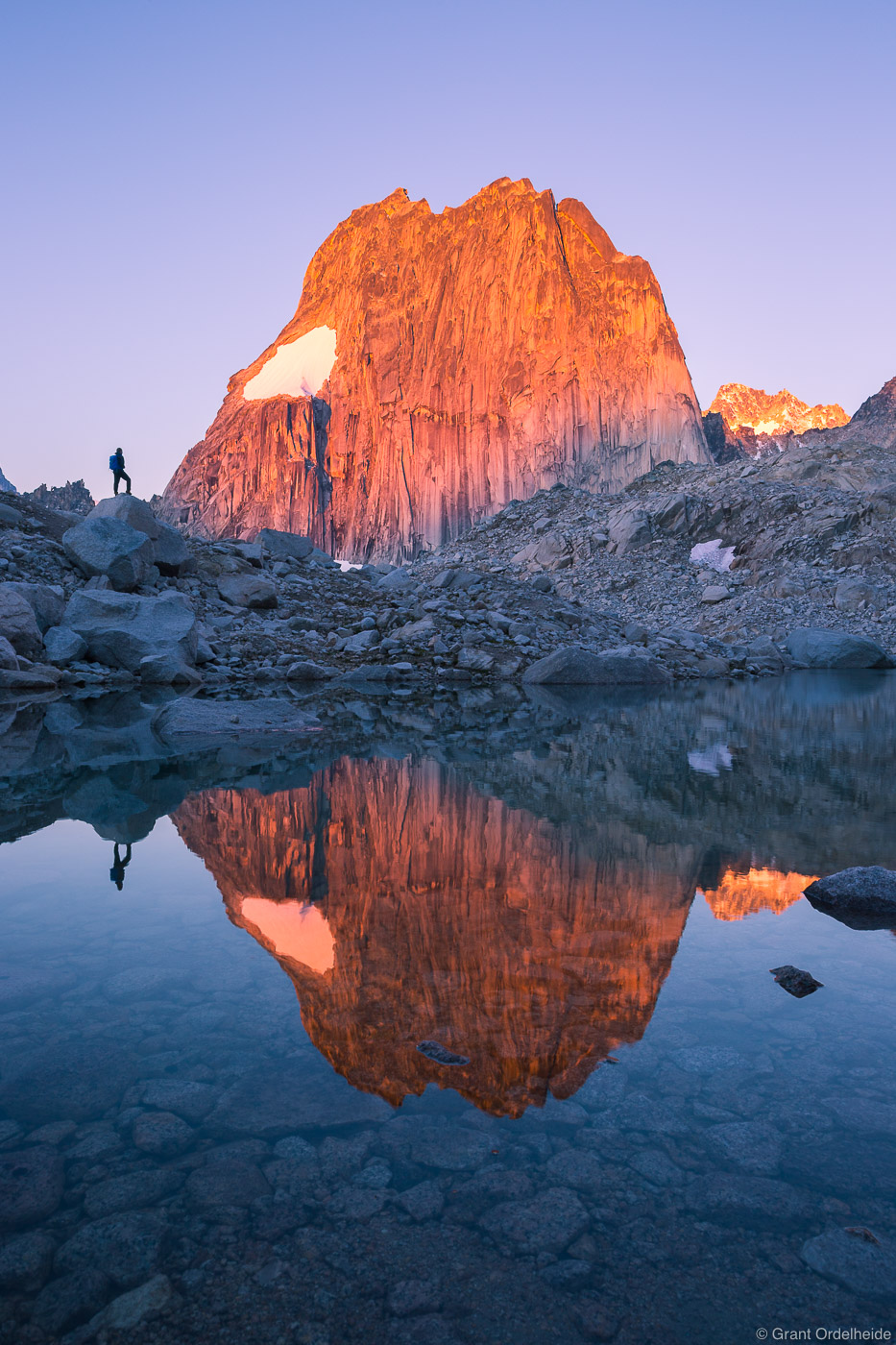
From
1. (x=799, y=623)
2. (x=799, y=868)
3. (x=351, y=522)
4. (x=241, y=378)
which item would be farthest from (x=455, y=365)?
(x=799, y=868)

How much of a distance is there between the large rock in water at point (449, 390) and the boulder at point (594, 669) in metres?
52.3

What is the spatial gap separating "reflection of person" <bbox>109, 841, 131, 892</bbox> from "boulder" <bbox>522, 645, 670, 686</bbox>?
1319 cm

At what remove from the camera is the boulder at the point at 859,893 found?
11.9 feet

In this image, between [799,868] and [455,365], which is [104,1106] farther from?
[455,365]

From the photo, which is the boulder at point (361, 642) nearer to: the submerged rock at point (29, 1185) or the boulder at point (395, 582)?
the boulder at point (395, 582)

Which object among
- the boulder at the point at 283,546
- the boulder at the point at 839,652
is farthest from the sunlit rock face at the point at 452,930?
the boulder at the point at 839,652

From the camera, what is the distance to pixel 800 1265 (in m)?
1.52

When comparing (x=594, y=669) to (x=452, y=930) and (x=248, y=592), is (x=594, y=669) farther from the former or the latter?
(x=452, y=930)

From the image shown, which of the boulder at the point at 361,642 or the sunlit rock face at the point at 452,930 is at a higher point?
the boulder at the point at 361,642

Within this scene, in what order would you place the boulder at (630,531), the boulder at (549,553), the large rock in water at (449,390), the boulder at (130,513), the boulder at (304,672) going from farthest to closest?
the large rock in water at (449,390) → the boulder at (549,553) → the boulder at (630,531) → the boulder at (130,513) → the boulder at (304,672)

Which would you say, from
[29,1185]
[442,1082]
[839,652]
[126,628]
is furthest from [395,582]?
[29,1185]

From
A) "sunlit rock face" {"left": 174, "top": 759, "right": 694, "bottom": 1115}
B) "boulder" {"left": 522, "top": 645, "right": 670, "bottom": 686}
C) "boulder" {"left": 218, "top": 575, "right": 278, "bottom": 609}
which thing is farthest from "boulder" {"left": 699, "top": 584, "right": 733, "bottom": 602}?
"sunlit rock face" {"left": 174, "top": 759, "right": 694, "bottom": 1115}

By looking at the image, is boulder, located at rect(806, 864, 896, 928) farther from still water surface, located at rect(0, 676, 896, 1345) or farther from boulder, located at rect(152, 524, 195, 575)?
boulder, located at rect(152, 524, 195, 575)

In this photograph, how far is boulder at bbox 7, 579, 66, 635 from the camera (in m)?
13.6
